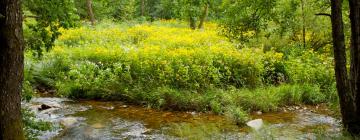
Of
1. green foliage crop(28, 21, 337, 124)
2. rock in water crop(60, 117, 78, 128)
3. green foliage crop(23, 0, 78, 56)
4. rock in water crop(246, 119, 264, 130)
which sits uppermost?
green foliage crop(23, 0, 78, 56)

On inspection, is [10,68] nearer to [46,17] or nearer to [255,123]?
[46,17]

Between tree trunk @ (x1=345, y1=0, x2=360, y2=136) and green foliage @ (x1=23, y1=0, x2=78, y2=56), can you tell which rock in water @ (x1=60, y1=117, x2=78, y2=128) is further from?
tree trunk @ (x1=345, y1=0, x2=360, y2=136)

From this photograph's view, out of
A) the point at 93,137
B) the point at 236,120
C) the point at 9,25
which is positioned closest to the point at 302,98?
the point at 236,120

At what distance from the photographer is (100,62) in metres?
11.9

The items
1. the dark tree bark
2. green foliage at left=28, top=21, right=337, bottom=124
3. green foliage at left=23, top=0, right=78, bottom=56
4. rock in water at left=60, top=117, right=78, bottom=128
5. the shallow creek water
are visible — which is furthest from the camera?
green foliage at left=28, top=21, right=337, bottom=124

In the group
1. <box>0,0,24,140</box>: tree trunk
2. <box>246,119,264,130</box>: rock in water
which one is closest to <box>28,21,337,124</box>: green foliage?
<box>246,119,264,130</box>: rock in water

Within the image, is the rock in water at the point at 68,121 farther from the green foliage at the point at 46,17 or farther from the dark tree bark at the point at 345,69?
the dark tree bark at the point at 345,69

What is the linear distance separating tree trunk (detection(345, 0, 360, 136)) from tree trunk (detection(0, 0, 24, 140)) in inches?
181

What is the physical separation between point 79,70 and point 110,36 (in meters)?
6.41

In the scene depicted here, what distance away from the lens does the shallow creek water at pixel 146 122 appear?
8203mm

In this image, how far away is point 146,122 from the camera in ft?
30.3

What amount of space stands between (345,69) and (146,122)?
4402 mm

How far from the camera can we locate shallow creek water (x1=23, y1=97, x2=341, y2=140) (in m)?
8.20

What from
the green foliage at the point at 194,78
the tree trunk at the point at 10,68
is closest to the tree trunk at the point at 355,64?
the green foliage at the point at 194,78
